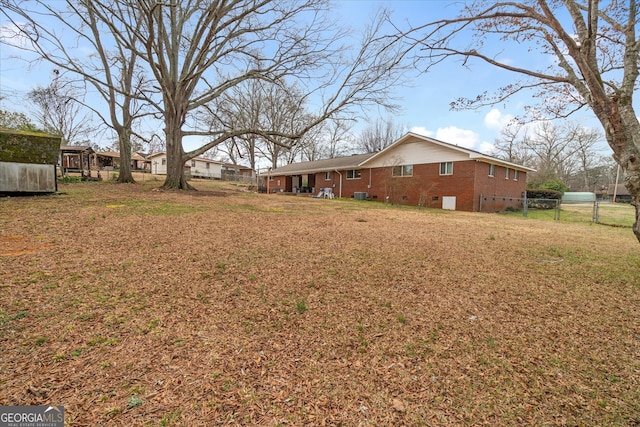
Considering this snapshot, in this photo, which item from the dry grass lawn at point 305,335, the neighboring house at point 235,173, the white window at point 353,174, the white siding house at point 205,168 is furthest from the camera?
the neighboring house at point 235,173

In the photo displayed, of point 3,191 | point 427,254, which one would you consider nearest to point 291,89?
point 3,191

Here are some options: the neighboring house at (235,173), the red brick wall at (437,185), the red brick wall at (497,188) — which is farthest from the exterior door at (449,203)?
the neighboring house at (235,173)

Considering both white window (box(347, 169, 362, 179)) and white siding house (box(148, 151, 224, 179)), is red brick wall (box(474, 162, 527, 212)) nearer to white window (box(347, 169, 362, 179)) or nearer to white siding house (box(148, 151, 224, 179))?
white window (box(347, 169, 362, 179))

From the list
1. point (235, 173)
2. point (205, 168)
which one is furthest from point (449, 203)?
point (205, 168)

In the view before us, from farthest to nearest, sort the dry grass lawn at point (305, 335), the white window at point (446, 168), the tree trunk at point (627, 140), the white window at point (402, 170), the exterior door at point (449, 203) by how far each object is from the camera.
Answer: the white window at point (402, 170), the white window at point (446, 168), the exterior door at point (449, 203), the tree trunk at point (627, 140), the dry grass lawn at point (305, 335)

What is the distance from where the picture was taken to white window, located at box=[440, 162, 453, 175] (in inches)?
710

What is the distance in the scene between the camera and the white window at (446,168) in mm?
18030


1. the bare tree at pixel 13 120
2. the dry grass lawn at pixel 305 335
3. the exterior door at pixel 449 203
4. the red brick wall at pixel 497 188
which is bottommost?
the dry grass lawn at pixel 305 335

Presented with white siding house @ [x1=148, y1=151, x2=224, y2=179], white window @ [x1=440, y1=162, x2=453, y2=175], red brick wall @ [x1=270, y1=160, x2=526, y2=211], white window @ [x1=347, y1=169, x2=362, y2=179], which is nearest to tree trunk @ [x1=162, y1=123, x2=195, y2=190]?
red brick wall @ [x1=270, y1=160, x2=526, y2=211]

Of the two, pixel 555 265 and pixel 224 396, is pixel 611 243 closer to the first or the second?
pixel 555 265

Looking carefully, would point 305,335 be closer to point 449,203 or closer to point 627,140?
point 627,140

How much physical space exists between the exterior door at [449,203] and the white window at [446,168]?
161 centimetres

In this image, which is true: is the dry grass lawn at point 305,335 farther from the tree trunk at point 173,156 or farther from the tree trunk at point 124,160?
the tree trunk at point 124,160

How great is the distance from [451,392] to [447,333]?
796mm
